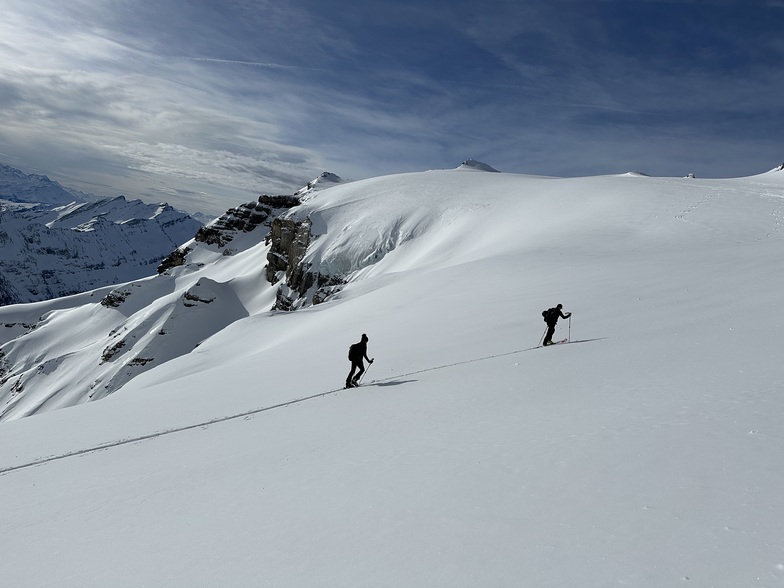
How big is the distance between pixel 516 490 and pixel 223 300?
99.3 metres

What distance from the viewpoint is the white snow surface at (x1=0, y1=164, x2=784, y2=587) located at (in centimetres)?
402

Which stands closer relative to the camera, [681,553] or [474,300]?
[681,553]

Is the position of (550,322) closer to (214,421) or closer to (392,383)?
(392,383)

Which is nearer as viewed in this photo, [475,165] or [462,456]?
[462,456]

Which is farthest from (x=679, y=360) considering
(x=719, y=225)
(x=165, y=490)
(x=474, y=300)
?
(x=719, y=225)

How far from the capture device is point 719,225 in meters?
30.5

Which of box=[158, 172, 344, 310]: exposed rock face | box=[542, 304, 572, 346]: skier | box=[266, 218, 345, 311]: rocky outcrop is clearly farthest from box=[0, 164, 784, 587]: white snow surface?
box=[266, 218, 345, 311]: rocky outcrop

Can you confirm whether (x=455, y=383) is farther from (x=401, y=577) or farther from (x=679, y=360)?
(x=401, y=577)

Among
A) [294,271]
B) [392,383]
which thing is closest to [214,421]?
A: [392,383]

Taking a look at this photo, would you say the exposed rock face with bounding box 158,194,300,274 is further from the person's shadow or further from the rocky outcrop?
the person's shadow

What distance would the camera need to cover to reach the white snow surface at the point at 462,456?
158 inches

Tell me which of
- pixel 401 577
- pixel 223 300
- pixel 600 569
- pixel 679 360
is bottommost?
pixel 223 300

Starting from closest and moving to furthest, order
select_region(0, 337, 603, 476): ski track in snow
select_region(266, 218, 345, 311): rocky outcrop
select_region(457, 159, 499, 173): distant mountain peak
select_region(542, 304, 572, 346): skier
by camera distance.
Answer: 1. select_region(0, 337, 603, 476): ski track in snow
2. select_region(542, 304, 572, 346): skier
3. select_region(266, 218, 345, 311): rocky outcrop
4. select_region(457, 159, 499, 173): distant mountain peak

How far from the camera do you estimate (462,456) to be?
6.14 metres
